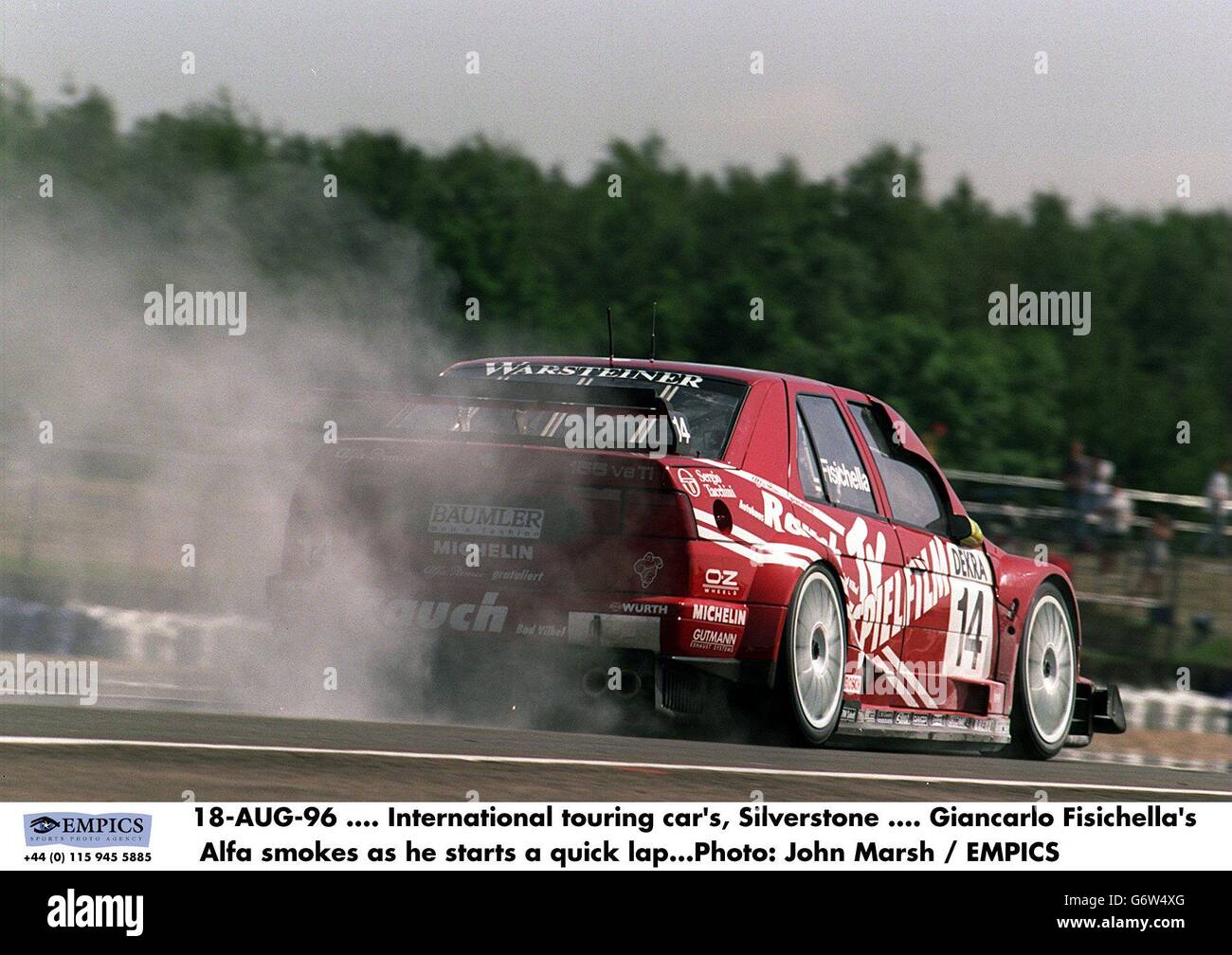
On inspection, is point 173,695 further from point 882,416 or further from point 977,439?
point 977,439

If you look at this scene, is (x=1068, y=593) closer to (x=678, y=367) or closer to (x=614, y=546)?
(x=678, y=367)

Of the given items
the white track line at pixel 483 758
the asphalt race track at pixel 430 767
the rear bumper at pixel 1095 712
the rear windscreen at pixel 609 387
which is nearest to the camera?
the asphalt race track at pixel 430 767

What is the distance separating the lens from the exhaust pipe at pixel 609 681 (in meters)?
6.71

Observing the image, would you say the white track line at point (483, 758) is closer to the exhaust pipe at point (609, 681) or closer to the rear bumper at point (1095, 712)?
the exhaust pipe at point (609, 681)

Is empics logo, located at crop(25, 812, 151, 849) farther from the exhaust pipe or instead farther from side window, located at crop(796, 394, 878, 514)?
side window, located at crop(796, 394, 878, 514)

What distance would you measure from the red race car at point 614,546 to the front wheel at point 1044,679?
1.31 metres

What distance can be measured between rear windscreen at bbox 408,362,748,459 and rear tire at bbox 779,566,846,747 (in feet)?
2.14

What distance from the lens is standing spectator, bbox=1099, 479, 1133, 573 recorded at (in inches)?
696

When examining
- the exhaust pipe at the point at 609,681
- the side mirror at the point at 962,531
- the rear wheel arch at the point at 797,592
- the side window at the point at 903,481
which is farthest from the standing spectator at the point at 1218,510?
the exhaust pipe at the point at 609,681

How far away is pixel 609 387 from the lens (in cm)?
730

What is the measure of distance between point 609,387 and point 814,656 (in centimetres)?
129

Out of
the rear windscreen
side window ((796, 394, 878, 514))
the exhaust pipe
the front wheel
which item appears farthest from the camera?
the front wheel
